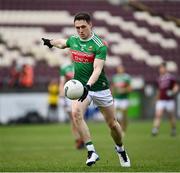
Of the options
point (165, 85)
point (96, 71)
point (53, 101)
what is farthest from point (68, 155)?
point (53, 101)

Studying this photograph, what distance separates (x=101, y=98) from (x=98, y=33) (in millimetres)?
28179

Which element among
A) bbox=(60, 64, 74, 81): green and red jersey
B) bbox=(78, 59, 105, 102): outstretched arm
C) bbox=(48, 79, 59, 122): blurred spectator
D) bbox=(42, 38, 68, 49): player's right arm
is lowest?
bbox=(48, 79, 59, 122): blurred spectator

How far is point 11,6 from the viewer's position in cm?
4019

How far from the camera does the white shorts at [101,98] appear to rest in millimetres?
11297

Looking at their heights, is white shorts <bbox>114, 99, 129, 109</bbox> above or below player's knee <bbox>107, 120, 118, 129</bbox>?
below

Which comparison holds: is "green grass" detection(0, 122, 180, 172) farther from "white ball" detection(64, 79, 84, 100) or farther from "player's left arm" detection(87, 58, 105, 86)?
"player's left arm" detection(87, 58, 105, 86)

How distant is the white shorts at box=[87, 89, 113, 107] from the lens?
445 inches

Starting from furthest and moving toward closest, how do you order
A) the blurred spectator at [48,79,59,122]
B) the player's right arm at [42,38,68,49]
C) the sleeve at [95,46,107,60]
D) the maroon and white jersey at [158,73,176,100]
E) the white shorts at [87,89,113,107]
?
the blurred spectator at [48,79,59,122]
the maroon and white jersey at [158,73,176,100]
the player's right arm at [42,38,68,49]
the white shorts at [87,89,113,107]
the sleeve at [95,46,107,60]

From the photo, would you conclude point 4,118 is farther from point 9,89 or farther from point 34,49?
point 34,49

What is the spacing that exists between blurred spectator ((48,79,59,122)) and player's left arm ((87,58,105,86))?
22.0 metres

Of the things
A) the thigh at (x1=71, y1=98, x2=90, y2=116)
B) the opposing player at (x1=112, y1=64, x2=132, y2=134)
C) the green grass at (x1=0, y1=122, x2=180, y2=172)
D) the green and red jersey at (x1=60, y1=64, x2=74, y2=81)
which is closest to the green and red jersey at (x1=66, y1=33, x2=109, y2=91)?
the thigh at (x1=71, y1=98, x2=90, y2=116)

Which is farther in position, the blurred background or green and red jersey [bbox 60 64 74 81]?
the blurred background

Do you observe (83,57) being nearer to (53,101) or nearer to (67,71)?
(67,71)

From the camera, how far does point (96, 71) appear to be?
10938 mm
